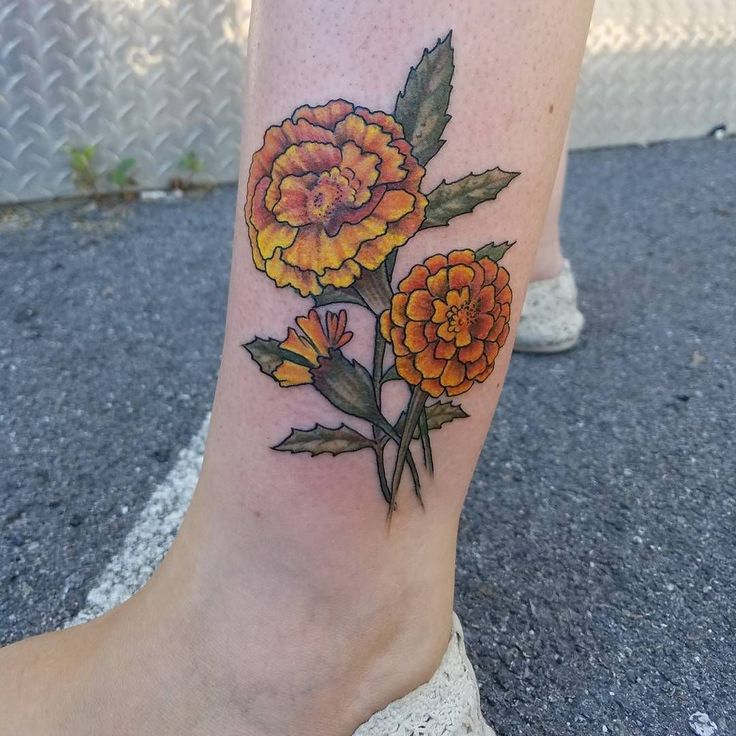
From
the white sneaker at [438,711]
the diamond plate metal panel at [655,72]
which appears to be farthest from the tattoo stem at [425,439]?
the diamond plate metal panel at [655,72]

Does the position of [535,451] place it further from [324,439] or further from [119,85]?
[119,85]

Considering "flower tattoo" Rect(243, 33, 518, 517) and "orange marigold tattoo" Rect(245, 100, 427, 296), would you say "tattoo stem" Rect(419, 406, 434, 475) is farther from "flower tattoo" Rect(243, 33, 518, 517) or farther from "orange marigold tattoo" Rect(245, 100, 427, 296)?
"orange marigold tattoo" Rect(245, 100, 427, 296)

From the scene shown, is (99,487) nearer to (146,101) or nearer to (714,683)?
(714,683)

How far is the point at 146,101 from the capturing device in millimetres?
2154

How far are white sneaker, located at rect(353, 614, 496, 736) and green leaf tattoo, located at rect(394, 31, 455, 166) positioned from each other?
19.2 inches

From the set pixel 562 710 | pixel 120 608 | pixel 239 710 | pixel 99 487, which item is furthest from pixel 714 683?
pixel 99 487

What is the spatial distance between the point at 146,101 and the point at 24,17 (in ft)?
1.18

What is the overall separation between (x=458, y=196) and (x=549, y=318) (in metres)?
1.00

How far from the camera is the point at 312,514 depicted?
0.62m

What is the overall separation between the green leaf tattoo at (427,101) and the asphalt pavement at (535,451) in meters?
0.63

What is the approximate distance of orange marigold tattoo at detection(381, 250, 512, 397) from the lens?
1.90 ft

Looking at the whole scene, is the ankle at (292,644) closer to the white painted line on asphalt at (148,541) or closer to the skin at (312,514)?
the skin at (312,514)

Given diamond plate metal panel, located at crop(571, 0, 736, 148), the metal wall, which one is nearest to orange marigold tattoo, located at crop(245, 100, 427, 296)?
the metal wall

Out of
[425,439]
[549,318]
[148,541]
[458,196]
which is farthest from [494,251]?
[549,318]
